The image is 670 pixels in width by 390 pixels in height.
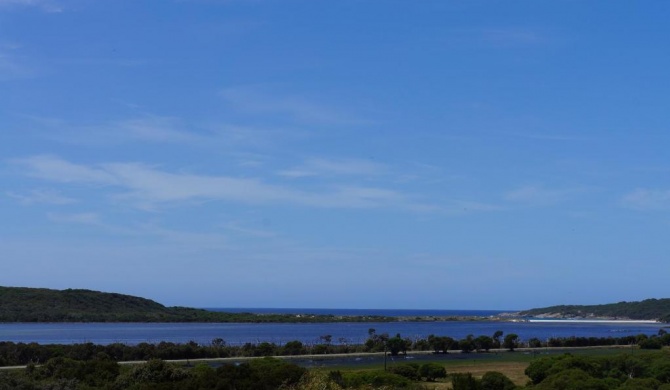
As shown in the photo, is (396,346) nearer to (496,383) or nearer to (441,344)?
(441,344)

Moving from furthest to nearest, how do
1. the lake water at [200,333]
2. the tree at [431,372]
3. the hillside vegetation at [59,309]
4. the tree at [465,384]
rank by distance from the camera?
1. the hillside vegetation at [59,309]
2. the lake water at [200,333]
3. the tree at [431,372]
4. the tree at [465,384]

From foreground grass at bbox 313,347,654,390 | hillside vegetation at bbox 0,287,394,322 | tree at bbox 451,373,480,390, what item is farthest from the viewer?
hillside vegetation at bbox 0,287,394,322

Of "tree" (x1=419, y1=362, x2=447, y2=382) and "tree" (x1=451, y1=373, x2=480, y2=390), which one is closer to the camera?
"tree" (x1=451, y1=373, x2=480, y2=390)

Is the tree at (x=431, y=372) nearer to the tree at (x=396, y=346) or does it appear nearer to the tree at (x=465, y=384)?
the tree at (x=465, y=384)

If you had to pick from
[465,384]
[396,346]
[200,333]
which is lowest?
[465,384]

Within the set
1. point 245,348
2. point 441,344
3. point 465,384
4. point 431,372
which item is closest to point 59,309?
point 245,348

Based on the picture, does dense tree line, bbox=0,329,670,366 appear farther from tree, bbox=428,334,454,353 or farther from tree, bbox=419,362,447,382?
tree, bbox=419,362,447,382

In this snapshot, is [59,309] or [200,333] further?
[59,309]

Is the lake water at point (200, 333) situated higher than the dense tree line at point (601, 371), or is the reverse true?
the lake water at point (200, 333)

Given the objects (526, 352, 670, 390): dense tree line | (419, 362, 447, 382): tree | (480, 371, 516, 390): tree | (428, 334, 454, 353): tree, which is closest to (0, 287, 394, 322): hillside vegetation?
(428, 334, 454, 353): tree

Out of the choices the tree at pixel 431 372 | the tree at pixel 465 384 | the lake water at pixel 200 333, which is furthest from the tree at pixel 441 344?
the tree at pixel 465 384

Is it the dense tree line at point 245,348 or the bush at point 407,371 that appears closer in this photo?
the bush at point 407,371

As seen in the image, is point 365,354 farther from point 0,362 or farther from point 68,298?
point 68,298

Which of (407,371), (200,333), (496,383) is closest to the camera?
(496,383)
